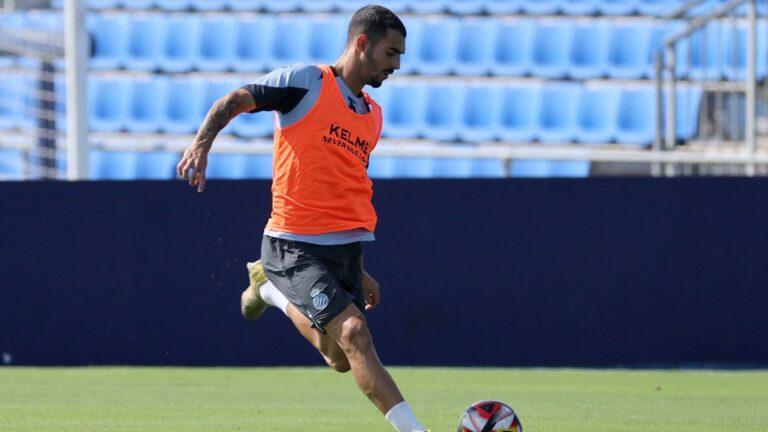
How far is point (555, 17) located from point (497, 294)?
31.8 ft

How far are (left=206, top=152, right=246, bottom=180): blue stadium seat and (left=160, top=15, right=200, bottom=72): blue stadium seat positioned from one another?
2588 millimetres

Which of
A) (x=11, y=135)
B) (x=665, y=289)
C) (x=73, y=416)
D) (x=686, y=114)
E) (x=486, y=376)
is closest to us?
(x=73, y=416)

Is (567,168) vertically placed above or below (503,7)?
below

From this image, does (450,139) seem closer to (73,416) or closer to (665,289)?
(665,289)

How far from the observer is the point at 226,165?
63.7ft

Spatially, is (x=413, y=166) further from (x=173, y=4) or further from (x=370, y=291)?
(x=370, y=291)

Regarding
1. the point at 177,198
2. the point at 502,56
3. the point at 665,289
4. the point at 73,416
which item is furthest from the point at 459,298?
the point at 502,56

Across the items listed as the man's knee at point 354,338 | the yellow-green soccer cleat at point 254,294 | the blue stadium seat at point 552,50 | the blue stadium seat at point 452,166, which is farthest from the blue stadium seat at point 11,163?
the man's knee at point 354,338

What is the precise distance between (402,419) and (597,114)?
14772 millimetres

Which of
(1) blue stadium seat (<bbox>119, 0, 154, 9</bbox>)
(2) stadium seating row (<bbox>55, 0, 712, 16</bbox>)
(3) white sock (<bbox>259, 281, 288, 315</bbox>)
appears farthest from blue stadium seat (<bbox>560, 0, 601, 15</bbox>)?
(3) white sock (<bbox>259, 281, 288, 315</bbox>)

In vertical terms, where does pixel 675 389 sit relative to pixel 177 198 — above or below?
below

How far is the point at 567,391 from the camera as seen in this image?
1012cm

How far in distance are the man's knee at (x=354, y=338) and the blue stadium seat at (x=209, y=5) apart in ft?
55.8

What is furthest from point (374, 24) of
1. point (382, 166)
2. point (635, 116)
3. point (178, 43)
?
point (178, 43)
